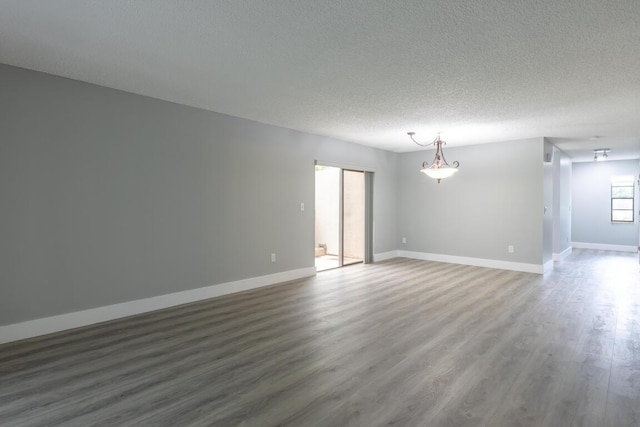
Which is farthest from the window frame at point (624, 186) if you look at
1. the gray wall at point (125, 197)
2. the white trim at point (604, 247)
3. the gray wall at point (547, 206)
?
the gray wall at point (125, 197)

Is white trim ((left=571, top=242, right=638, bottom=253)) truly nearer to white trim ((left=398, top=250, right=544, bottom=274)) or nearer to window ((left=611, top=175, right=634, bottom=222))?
window ((left=611, top=175, right=634, bottom=222))

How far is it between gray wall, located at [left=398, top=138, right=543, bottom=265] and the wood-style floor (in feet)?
6.90

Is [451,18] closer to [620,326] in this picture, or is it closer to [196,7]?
[196,7]

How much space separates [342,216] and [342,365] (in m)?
4.40

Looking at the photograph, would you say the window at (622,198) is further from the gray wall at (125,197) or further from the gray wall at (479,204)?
the gray wall at (125,197)

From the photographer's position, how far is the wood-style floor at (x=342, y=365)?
2.12 metres

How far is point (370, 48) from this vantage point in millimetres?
2754

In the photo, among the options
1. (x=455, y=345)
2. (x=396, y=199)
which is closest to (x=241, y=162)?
(x=455, y=345)

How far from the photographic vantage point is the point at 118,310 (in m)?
3.86

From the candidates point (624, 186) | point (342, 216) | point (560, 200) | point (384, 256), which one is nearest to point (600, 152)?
point (560, 200)

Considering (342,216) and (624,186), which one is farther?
(624,186)

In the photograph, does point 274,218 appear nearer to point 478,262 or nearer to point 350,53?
point 350,53

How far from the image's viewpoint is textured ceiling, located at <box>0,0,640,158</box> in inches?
87.8

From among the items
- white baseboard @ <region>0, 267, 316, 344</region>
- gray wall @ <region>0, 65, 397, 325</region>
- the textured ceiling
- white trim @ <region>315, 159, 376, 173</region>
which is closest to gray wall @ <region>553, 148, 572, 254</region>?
the textured ceiling
